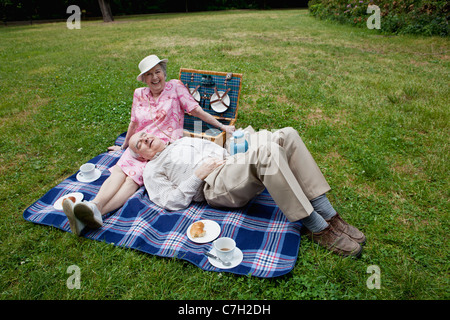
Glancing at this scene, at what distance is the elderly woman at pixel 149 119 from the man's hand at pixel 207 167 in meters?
0.85

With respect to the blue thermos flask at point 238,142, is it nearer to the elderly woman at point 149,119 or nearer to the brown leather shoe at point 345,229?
the elderly woman at point 149,119

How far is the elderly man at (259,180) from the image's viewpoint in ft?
7.87

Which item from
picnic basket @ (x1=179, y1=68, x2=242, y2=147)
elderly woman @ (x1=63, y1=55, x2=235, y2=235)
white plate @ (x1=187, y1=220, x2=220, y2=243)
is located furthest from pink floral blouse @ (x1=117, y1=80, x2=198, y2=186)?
white plate @ (x1=187, y1=220, x2=220, y2=243)

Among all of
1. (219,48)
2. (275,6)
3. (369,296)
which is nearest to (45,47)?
(219,48)

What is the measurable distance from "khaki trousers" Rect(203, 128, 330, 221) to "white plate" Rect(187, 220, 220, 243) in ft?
0.73

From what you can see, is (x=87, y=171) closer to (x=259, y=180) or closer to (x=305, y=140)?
(x=259, y=180)

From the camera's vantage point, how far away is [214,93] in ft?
14.8

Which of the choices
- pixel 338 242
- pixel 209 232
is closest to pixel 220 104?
pixel 209 232

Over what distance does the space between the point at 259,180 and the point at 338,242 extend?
885mm

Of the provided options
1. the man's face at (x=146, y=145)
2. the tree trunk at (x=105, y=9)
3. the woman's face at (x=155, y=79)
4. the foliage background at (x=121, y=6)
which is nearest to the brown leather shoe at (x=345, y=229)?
the man's face at (x=146, y=145)

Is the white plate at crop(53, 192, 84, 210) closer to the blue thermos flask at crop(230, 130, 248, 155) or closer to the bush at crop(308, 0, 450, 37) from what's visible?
the blue thermos flask at crop(230, 130, 248, 155)

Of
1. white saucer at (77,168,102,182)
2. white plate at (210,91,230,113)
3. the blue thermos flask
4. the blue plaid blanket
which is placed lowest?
the blue plaid blanket

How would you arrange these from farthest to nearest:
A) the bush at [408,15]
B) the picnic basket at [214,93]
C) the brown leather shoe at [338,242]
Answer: the bush at [408,15], the picnic basket at [214,93], the brown leather shoe at [338,242]

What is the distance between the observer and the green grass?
7.72 feet
